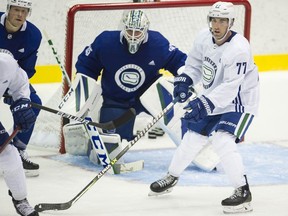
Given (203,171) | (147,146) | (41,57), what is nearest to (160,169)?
(203,171)

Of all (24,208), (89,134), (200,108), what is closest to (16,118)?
(24,208)

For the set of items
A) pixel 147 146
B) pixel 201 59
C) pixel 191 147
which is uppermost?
pixel 201 59

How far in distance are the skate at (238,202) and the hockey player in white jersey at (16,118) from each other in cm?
78

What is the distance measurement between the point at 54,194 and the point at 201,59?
0.86 m

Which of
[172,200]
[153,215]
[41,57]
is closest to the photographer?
[153,215]

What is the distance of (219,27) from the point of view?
162 inches

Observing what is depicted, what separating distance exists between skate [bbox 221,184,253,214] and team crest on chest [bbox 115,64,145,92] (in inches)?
44.0

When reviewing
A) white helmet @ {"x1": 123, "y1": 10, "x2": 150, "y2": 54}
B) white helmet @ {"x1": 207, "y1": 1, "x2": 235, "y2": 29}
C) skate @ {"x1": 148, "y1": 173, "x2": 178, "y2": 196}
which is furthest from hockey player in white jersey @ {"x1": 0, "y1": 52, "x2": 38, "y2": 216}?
white helmet @ {"x1": 123, "y1": 10, "x2": 150, "y2": 54}

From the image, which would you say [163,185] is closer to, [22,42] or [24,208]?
[24,208]

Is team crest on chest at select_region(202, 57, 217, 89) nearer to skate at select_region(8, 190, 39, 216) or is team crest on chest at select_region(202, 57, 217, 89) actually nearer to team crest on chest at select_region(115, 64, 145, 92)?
team crest on chest at select_region(115, 64, 145, 92)

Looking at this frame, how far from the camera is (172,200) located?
4238mm

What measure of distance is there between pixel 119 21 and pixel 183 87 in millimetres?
1083

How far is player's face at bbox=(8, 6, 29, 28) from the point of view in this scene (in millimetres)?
4551

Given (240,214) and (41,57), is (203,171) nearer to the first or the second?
(240,214)
